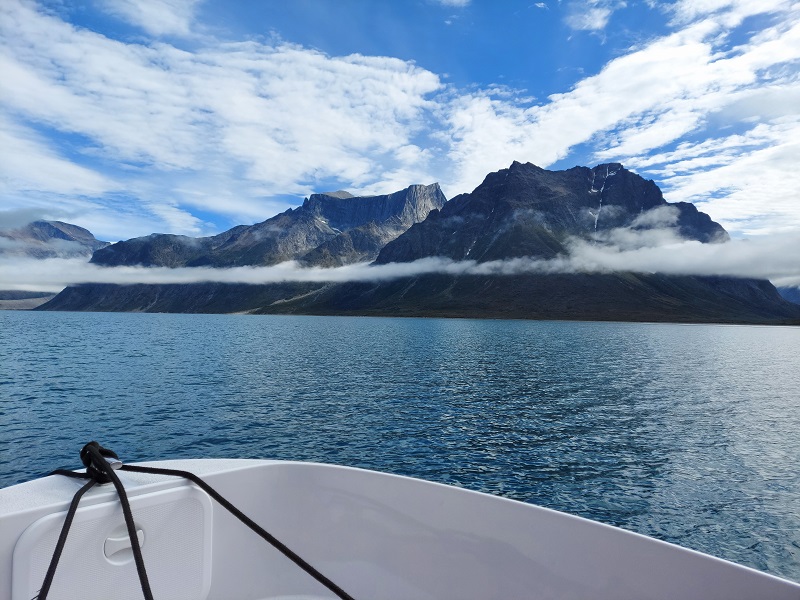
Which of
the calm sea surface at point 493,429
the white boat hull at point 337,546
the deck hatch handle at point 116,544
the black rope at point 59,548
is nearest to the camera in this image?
the black rope at point 59,548

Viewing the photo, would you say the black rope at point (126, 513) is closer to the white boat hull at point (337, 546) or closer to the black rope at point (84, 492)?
the black rope at point (84, 492)

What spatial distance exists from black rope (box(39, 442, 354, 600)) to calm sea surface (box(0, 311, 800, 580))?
1598 centimetres

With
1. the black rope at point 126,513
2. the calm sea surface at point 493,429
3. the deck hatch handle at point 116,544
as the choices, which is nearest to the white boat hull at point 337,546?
the deck hatch handle at point 116,544

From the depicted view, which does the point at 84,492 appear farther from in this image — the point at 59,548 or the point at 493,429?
the point at 493,429

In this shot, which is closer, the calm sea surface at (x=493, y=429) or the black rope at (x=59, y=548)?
the black rope at (x=59, y=548)

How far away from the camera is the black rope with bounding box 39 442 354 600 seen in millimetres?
4320

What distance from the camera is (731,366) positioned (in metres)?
70.8

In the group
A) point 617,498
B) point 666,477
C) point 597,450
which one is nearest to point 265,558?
point 617,498

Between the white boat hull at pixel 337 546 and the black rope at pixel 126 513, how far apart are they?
13 cm

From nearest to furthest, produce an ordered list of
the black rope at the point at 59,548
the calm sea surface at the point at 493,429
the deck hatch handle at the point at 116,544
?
the black rope at the point at 59,548, the deck hatch handle at the point at 116,544, the calm sea surface at the point at 493,429

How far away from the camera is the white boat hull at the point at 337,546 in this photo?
4.60 meters

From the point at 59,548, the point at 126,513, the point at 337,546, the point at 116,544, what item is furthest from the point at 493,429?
the point at 59,548

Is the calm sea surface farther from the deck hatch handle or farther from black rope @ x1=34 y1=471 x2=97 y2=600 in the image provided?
black rope @ x1=34 y1=471 x2=97 y2=600

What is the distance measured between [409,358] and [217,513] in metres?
66.7
